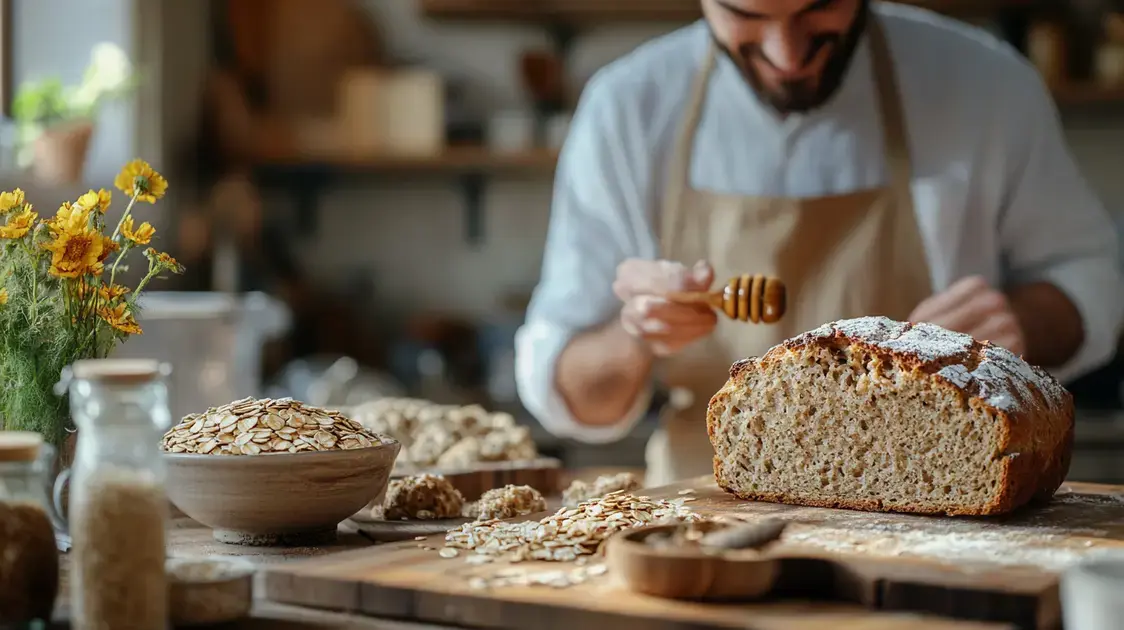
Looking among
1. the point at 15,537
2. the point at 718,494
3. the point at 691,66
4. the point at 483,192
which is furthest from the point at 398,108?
the point at 15,537

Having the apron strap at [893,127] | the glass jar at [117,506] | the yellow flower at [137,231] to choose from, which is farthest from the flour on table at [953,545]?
the apron strap at [893,127]

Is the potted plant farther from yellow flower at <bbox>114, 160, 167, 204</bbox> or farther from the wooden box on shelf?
yellow flower at <bbox>114, 160, 167, 204</bbox>

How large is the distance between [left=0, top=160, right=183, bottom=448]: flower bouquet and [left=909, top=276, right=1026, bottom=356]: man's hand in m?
1.32

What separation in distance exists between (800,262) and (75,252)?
1.47 metres

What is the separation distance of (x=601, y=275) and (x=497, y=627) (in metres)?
1.44

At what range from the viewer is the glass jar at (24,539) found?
1.08m

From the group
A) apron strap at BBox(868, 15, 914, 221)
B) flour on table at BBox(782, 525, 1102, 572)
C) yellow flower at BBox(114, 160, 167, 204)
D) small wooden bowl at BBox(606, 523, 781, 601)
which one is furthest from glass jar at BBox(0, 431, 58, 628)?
apron strap at BBox(868, 15, 914, 221)

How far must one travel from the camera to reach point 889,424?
1.54 m

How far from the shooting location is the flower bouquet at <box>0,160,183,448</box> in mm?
1294

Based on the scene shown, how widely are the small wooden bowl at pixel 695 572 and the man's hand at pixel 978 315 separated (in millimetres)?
1113

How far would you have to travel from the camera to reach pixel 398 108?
4410 millimetres

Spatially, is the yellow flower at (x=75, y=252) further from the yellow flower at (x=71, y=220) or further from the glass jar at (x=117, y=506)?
the glass jar at (x=117, y=506)

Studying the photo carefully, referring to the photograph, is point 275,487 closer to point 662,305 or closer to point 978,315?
point 662,305

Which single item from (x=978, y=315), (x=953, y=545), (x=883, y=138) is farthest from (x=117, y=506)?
(x=883, y=138)
